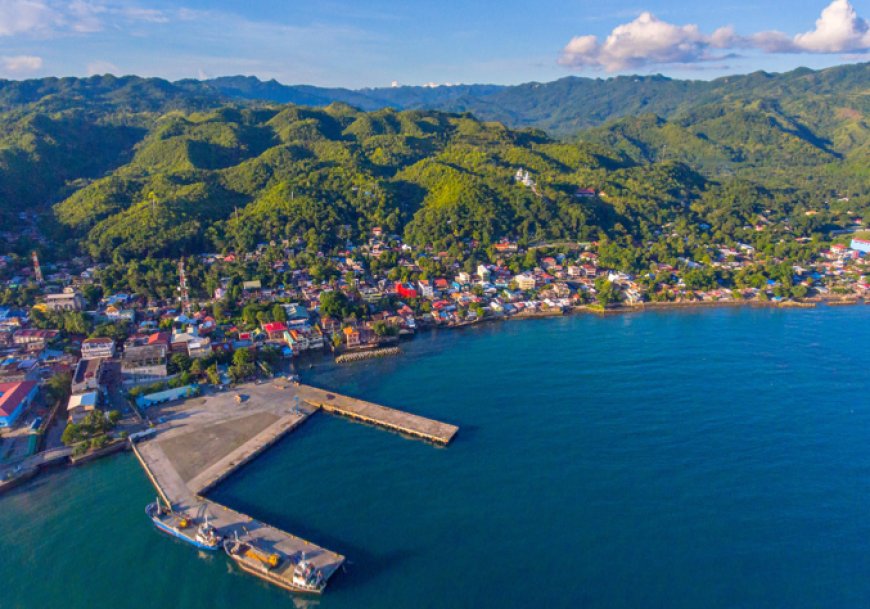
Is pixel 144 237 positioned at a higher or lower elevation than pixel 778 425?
higher

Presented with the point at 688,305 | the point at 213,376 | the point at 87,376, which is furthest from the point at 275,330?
the point at 688,305

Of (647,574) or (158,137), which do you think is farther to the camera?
A: (158,137)

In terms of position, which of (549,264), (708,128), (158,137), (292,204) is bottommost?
(549,264)

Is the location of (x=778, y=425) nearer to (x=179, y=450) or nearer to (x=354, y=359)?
(x=354, y=359)

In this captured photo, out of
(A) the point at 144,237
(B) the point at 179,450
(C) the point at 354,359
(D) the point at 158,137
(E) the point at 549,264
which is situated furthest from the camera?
(D) the point at 158,137

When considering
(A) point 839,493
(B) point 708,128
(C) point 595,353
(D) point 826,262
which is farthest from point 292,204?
(B) point 708,128

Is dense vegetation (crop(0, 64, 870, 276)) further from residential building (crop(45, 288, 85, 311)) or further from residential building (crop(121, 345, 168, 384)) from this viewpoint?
residential building (crop(121, 345, 168, 384))

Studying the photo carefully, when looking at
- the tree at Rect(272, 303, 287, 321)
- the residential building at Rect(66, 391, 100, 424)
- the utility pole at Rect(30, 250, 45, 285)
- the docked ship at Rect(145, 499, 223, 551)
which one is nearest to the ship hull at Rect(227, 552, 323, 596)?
the docked ship at Rect(145, 499, 223, 551)
